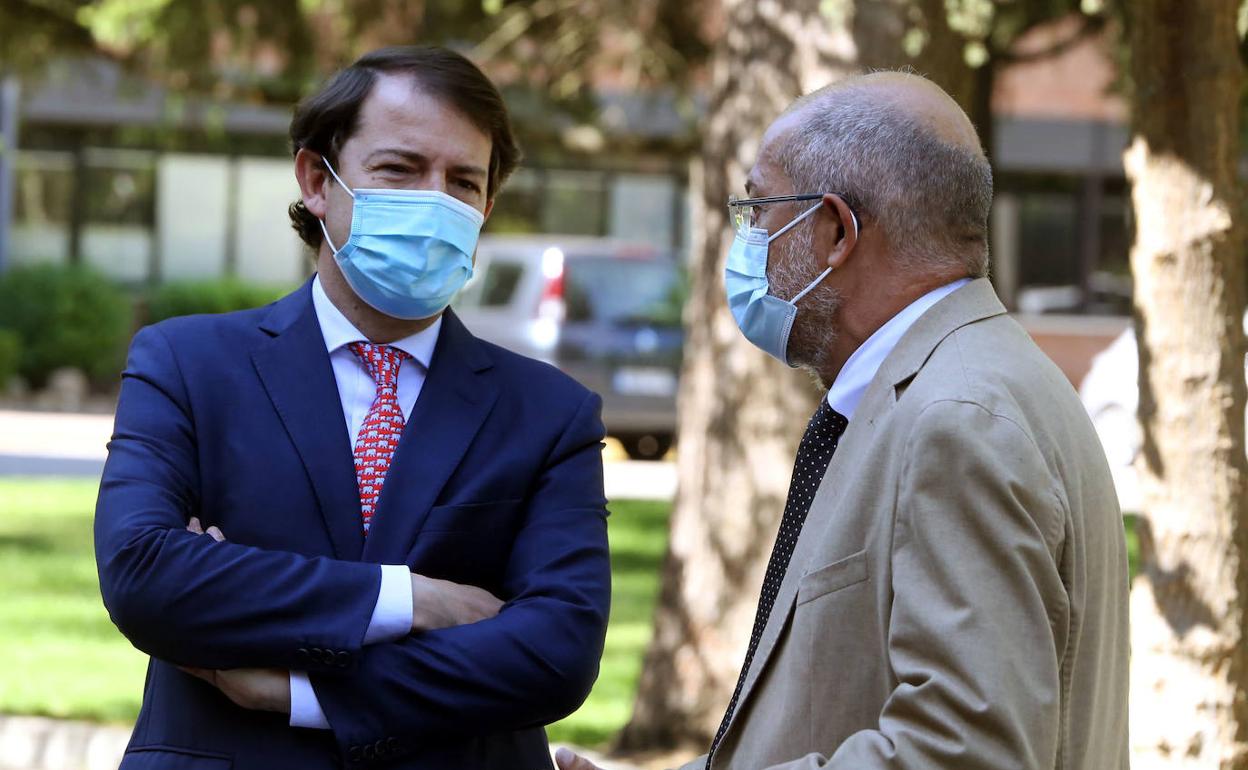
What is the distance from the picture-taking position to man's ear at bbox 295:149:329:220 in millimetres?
3219

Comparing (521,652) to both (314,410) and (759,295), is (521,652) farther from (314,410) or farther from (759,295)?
(759,295)

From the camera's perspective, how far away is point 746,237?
2.72m

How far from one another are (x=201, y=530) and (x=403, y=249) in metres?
0.60

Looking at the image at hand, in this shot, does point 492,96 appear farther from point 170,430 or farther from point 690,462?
point 690,462

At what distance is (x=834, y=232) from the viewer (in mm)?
2518

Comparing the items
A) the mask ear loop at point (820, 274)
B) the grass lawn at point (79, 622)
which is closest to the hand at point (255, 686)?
the mask ear loop at point (820, 274)

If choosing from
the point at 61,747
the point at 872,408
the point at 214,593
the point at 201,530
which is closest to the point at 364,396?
the point at 201,530

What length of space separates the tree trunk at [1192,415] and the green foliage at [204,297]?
66.8ft

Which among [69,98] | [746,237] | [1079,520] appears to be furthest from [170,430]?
[69,98]

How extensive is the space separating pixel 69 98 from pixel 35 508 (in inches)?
557

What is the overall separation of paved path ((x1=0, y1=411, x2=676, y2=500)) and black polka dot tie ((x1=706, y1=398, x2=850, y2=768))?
11.5m

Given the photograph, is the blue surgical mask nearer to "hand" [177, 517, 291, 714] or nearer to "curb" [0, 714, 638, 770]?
"hand" [177, 517, 291, 714]

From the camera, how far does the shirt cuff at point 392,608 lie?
2799 millimetres

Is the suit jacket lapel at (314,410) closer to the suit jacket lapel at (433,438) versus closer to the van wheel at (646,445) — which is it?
the suit jacket lapel at (433,438)
